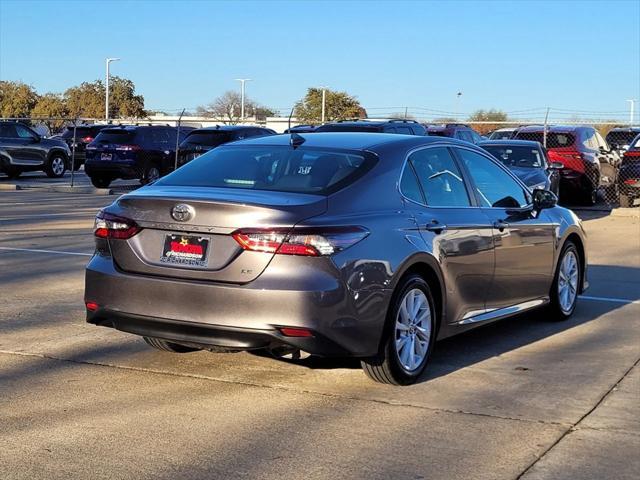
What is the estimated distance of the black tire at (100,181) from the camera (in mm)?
25406

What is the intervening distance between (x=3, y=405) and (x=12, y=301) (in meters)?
3.26

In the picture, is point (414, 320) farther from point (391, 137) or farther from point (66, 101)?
point (66, 101)

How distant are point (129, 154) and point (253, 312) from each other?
19835mm

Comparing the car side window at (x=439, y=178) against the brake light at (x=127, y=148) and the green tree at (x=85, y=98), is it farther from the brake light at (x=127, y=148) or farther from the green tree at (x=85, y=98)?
the green tree at (x=85, y=98)

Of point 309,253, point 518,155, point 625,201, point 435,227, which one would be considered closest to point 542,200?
point 435,227

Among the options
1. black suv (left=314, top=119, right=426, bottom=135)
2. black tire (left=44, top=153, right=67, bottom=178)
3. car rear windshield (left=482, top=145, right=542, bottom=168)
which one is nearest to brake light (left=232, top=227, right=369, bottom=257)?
black suv (left=314, top=119, right=426, bottom=135)

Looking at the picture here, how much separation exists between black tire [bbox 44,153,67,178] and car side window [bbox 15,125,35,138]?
43.3 inches

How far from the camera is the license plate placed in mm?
5656

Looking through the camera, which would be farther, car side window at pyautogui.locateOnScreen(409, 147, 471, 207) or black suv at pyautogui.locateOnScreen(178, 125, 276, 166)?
black suv at pyautogui.locateOnScreen(178, 125, 276, 166)

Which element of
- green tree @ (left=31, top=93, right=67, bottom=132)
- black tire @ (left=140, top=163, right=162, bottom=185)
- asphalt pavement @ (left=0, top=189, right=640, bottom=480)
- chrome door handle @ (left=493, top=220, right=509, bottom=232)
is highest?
green tree @ (left=31, top=93, right=67, bottom=132)

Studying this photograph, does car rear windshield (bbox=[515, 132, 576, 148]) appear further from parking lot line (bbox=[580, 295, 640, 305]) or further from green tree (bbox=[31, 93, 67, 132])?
green tree (bbox=[31, 93, 67, 132])

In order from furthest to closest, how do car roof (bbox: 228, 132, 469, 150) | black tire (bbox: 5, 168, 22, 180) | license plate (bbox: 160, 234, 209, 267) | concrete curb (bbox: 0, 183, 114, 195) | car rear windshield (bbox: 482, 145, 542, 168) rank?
black tire (bbox: 5, 168, 22, 180) → concrete curb (bbox: 0, 183, 114, 195) → car rear windshield (bbox: 482, 145, 542, 168) → car roof (bbox: 228, 132, 469, 150) → license plate (bbox: 160, 234, 209, 267)

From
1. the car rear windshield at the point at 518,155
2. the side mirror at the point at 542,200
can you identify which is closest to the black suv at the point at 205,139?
the car rear windshield at the point at 518,155

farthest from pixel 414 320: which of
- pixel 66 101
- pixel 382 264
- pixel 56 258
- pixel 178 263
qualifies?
pixel 66 101
